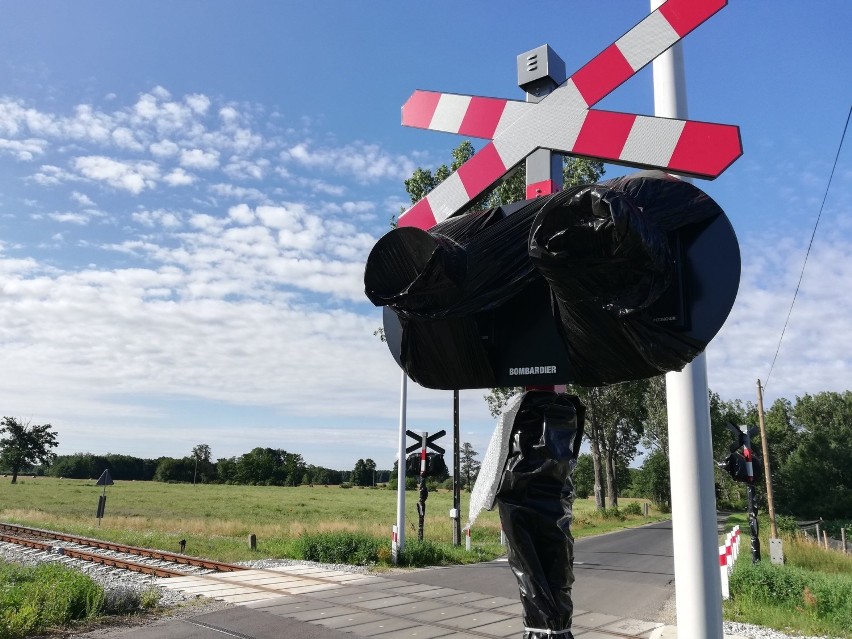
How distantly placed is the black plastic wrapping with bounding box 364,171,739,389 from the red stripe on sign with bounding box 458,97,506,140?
23.4 inches

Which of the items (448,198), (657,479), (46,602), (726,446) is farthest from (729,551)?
(657,479)

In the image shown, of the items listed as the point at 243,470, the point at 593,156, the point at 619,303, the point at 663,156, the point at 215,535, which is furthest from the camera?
the point at 243,470

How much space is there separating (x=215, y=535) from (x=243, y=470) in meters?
81.8

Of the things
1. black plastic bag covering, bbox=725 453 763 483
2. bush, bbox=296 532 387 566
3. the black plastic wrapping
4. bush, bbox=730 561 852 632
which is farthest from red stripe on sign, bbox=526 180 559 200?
bush, bbox=296 532 387 566

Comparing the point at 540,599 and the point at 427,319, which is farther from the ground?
the point at 427,319

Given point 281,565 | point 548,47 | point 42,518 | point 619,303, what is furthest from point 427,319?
point 42,518

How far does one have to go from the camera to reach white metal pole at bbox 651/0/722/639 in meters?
3.64

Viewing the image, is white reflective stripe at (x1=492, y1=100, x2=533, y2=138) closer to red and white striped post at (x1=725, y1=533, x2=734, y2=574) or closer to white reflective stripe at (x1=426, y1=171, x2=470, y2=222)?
white reflective stripe at (x1=426, y1=171, x2=470, y2=222)

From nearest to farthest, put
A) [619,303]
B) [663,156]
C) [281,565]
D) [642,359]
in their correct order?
[619,303] < [642,359] < [663,156] < [281,565]

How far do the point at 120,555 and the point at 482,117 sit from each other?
15759 mm

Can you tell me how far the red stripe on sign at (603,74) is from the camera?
1882 millimetres

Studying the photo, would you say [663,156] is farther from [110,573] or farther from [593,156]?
[110,573]

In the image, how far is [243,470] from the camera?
96.1 metres

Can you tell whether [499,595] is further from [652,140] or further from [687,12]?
[687,12]
